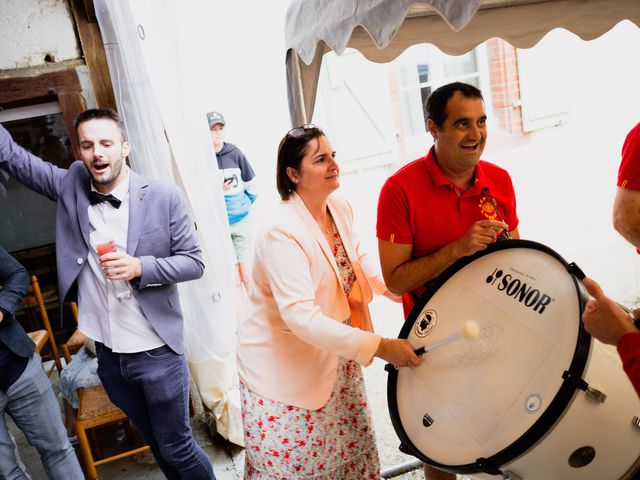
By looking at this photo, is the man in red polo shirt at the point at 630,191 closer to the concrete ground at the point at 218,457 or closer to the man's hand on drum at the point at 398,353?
the man's hand on drum at the point at 398,353

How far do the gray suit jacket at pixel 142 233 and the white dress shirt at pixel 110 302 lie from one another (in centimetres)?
3

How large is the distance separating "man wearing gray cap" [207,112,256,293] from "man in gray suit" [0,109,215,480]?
7.38 ft

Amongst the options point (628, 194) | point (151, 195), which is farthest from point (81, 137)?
point (628, 194)

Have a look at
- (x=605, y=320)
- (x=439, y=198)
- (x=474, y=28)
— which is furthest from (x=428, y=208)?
(x=474, y=28)

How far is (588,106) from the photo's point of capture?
611 centimetres

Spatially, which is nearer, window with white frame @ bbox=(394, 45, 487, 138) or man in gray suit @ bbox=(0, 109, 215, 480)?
man in gray suit @ bbox=(0, 109, 215, 480)

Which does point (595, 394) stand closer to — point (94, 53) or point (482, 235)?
point (482, 235)

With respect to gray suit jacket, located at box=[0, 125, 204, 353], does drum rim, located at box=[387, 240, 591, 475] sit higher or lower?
lower

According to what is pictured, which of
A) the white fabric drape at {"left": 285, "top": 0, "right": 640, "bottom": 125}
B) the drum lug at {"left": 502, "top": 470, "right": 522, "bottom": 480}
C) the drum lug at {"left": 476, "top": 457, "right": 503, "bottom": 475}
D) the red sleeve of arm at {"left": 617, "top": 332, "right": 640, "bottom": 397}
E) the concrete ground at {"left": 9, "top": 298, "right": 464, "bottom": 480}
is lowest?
the concrete ground at {"left": 9, "top": 298, "right": 464, "bottom": 480}

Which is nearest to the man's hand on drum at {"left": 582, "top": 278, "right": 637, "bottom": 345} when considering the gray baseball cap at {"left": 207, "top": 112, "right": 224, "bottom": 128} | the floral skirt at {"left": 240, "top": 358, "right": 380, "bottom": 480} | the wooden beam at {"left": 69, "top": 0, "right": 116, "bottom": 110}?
the floral skirt at {"left": 240, "top": 358, "right": 380, "bottom": 480}

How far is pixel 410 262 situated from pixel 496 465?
0.77 metres

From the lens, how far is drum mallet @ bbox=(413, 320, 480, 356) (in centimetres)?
154

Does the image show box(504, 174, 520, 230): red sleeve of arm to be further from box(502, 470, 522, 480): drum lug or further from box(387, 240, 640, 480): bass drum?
box(502, 470, 522, 480): drum lug

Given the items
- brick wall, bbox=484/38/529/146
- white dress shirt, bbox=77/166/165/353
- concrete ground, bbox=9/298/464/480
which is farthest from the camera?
brick wall, bbox=484/38/529/146
